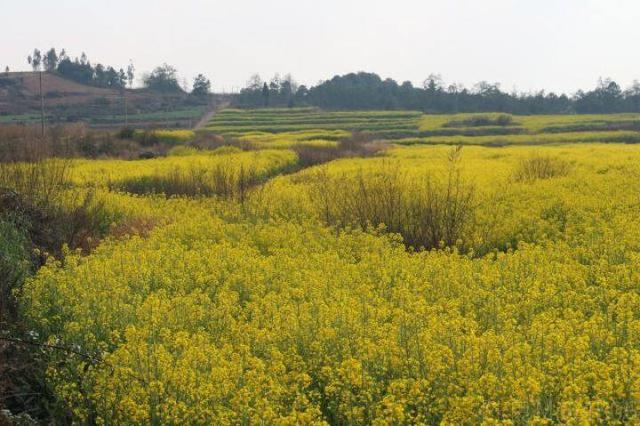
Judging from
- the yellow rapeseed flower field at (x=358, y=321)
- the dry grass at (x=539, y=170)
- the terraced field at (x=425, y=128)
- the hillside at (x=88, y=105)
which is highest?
the hillside at (x=88, y=105)

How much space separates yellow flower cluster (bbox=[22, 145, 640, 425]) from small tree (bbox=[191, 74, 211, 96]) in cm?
9750

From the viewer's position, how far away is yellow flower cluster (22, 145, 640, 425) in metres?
4.80

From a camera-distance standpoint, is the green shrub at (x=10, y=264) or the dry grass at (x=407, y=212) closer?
the green shrub at (x=10, y=264)

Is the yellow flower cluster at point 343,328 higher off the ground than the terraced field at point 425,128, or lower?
lower

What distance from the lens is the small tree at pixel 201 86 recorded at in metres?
106

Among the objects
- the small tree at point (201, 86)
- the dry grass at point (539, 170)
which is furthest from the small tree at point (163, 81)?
the dry grass at point (539, 170)

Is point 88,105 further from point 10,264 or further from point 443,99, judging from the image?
point 10,264

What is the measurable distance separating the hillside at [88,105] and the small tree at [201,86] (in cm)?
693

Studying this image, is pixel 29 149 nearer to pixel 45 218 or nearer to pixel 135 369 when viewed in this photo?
Answer: pixel 45 218

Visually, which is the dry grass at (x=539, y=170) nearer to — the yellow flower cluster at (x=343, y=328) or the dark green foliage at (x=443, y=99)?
the yellow flower cluster at (x=343, y=328)

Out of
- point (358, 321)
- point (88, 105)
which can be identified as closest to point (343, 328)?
point (358, 321)

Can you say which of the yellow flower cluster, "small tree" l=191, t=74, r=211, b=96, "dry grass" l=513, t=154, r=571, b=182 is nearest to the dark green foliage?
"small tree" l=191, t=74, r=211, b=96

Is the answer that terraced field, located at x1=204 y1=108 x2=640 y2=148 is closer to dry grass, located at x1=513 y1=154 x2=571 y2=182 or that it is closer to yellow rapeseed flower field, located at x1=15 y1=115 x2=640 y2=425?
dry grass, located at x1=513 y1=154 x2=571 y2=182

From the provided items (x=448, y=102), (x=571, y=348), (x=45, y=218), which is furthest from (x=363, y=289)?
(x=448, y=102)
